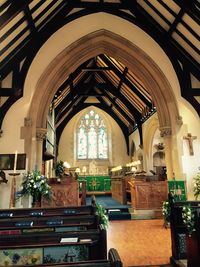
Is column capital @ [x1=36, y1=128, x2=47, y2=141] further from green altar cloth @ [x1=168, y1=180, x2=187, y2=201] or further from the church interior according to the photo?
green altar cloth @ [x1=168, y1=180, x2=187, y2=201]

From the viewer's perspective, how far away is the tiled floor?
343 centimetres

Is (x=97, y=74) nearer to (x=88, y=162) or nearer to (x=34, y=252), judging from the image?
(x=88, y=162)

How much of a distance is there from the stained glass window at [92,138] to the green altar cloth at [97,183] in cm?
208

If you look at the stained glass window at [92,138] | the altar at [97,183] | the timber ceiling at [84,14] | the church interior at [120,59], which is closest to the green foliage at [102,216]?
the church interior at [120,59]

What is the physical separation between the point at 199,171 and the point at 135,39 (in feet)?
15.3

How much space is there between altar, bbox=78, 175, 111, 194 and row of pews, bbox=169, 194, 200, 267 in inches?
398

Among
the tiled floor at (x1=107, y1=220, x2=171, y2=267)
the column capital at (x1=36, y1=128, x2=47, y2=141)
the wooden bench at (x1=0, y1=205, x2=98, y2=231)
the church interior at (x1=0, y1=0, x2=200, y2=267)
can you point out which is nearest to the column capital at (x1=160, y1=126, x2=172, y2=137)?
the church interior at (x1=0, y1=0, x2=200, y2=267)

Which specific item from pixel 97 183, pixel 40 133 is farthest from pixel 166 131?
pixel 97 183

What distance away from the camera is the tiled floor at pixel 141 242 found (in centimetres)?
343

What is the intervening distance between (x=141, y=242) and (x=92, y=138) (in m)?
11.7

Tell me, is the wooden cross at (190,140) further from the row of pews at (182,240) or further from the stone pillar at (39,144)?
the stone pillar at (39,144)

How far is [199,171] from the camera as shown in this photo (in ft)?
20.9

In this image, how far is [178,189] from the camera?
6078 mm

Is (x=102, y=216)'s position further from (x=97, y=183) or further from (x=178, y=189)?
(x=97, y=183)
